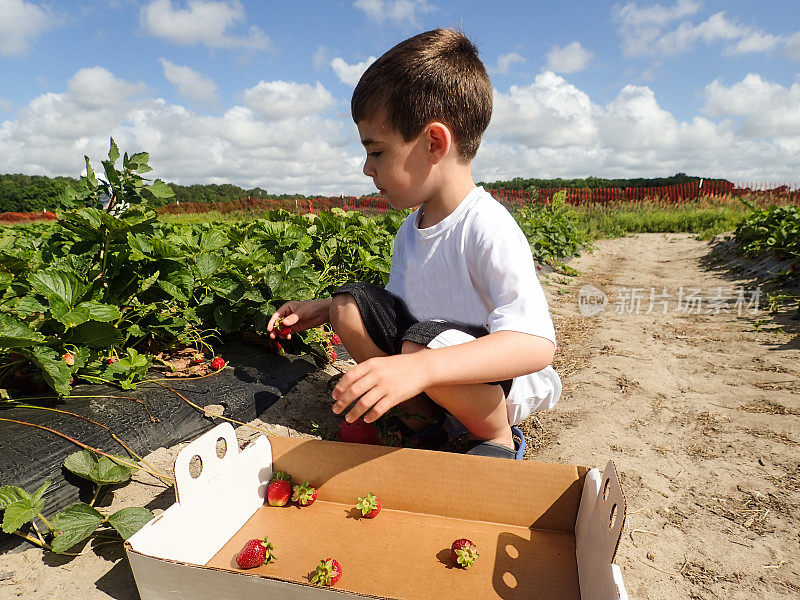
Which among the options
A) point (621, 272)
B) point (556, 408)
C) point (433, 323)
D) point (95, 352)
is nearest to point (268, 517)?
point (433, 323)

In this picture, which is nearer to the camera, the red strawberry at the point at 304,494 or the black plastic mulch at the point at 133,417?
the black plastic mulch at the point at 133,417

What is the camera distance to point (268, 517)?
147 cm

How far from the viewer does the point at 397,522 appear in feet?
4.71

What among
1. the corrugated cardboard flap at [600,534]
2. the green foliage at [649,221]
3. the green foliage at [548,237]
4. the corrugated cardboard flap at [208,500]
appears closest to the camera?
the corrugated cardboard flap at [600,534]

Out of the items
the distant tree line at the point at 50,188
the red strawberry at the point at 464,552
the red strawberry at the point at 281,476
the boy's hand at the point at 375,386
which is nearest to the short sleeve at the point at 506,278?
the boy's hand at the point at 375,386

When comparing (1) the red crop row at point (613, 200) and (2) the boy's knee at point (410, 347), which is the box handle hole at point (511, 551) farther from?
(1) the red crop row at point (613, 200)

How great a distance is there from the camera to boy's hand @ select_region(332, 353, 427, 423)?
115 cm

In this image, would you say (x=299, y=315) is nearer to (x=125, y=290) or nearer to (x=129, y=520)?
(x=125, y=290)

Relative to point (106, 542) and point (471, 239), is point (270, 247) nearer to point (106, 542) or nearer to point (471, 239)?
point (471, 239)

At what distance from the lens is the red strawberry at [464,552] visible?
4.06 ft

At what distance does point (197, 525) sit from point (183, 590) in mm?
272

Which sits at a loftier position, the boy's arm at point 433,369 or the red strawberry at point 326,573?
the boy's arm at point 433,369

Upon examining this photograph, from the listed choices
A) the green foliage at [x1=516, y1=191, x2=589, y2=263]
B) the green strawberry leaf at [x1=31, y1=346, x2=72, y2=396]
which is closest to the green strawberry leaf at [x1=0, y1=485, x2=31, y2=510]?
the green strawberry leaf at [x1=31, y1=346, x2=72, y2=396]

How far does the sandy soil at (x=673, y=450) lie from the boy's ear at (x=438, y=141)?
Result: 1134mm
